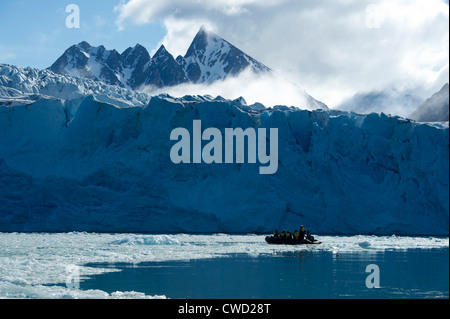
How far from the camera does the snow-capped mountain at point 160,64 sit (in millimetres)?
90625

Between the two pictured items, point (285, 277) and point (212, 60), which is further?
point (212, 60)

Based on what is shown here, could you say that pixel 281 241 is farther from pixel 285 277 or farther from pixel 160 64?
pixel 160 64

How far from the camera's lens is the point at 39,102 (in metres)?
34.2

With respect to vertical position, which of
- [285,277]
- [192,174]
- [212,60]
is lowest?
[285,277]

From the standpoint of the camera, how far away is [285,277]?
13.5m

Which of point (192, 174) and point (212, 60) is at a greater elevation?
point (212, 60)

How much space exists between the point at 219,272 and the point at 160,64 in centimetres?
8180

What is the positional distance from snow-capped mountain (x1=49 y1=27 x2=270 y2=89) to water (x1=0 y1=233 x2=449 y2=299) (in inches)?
2730

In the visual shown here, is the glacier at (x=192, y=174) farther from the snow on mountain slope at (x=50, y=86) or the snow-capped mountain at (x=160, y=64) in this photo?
the snow-capped mountain at (x=160, y=64)

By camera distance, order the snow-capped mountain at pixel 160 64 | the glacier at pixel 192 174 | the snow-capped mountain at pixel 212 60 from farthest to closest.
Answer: the snow-capped mountain at pixel 160 64, the snow-capped mountain at pixel 212 60, the glacier at pixel 192 174

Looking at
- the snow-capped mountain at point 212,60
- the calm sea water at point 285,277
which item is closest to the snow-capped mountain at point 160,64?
the snow-capped mountain at point 212,60

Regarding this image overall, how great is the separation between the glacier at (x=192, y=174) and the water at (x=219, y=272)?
1000cm

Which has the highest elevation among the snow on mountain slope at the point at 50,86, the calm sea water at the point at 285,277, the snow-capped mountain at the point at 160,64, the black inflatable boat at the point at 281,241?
the snow-capped mountain at the point at 160,64

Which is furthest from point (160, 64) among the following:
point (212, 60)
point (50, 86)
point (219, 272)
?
point (219, 272)
